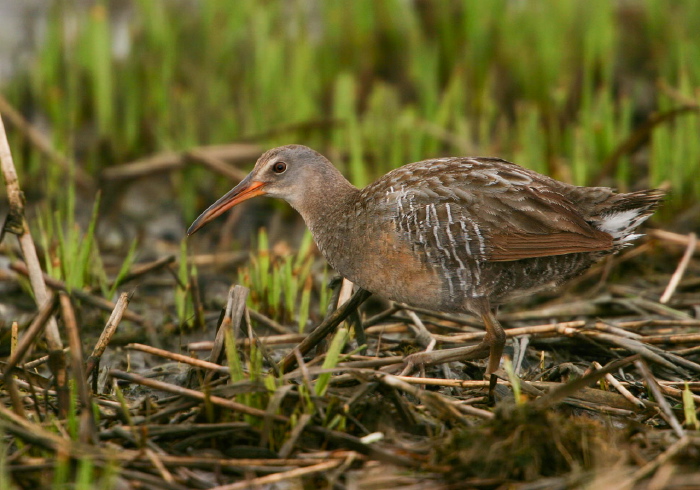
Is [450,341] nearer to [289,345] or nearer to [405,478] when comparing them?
[289,345]

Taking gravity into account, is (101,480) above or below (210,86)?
below

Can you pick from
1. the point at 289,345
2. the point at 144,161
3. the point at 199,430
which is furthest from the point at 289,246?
the point at 199,430

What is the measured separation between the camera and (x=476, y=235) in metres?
4.26

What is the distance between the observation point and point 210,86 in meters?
7.70

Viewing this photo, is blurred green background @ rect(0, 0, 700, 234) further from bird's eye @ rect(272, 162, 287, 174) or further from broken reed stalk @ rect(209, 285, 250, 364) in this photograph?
broken reed stalk @ rect(209, 285, 250, 364)

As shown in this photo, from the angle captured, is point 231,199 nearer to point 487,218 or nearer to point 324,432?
point 487,218

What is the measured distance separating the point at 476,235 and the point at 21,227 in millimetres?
1942

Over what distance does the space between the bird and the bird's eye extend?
23.0 inches

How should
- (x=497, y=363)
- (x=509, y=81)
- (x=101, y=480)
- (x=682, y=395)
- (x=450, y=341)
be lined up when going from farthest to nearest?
1. (x=509, y=81)
2. (x=450, y=341)
3. (x=497, y=363)
4. (x=682, y=395)
5. (x=101, y=480)

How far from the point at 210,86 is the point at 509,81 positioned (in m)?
2.57

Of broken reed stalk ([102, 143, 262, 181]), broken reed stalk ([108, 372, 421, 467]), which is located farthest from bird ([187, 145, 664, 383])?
broken reed stalk ([102, 143, 262, 181])

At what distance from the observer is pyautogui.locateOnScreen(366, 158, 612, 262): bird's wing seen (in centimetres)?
425

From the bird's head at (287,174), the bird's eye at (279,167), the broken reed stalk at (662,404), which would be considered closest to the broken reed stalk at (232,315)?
the bird's head at (287,174)

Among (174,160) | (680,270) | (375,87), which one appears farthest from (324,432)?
(375,87)
